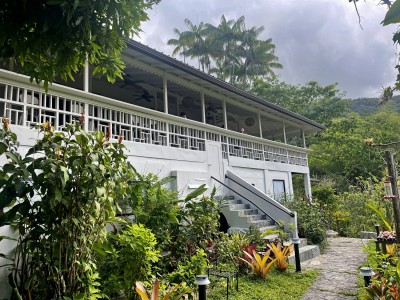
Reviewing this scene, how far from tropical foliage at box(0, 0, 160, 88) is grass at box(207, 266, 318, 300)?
4312 mm

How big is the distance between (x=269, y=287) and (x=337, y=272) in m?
2.17

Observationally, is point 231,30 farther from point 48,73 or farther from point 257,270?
point 48,73

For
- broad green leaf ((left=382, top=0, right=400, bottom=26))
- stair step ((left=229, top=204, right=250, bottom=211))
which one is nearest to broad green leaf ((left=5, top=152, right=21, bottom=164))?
broad green leaf ((left=382, top=0, right=400, bottom=26))

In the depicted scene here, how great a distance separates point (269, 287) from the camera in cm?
581

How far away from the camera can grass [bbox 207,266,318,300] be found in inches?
208

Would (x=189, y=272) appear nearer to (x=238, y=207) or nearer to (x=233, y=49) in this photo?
(x=238, y=207)

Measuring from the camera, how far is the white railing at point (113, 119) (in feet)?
18.1

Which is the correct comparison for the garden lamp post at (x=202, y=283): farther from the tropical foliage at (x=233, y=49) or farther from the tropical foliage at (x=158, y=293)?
the tropical foliage at (x=233, y=49)

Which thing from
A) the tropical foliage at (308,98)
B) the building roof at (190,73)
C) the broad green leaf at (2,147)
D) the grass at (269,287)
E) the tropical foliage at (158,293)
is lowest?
the grass at (269,287)

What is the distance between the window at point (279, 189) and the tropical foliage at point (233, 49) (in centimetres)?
2110

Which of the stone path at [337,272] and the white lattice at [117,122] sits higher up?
the white lattice at [117,122]

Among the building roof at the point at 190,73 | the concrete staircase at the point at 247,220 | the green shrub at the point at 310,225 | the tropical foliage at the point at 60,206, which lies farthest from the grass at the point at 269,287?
the building roof at the point at 190,73

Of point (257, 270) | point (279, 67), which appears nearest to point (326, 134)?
point (279, 67)

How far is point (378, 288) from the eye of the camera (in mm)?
4160
